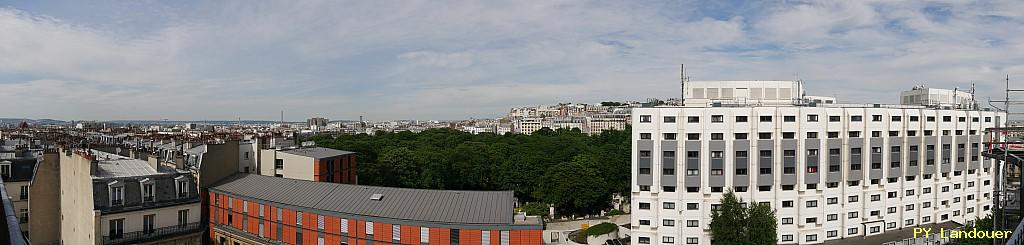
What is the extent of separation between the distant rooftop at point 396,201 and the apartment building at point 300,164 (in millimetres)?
7794

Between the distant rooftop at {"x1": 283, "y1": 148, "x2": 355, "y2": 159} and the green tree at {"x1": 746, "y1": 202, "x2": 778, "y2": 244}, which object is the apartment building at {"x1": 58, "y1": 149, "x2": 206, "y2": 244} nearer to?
the distant rooftop at {"x1": 283, "y1": 148, "x2": 355, "y2": 159}

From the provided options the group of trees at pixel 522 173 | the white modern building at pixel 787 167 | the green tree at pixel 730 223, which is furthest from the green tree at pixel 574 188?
the green tree at pixel 730 223

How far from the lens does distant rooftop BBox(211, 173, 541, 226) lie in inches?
1131

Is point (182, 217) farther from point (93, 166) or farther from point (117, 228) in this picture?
point (93, 166)

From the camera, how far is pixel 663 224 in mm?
39844

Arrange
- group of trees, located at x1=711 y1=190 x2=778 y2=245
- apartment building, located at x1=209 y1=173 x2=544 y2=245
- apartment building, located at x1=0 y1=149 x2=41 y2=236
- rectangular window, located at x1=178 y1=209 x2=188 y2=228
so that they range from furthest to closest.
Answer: apartment building, located at x1=0 y1=149 x2=41 y2=236 < rectangular window, located at x1=178 y1=209 x2=188 y2=228 < group of trees, located at x1=711 y1=190 x2=778 y2=245 < apartment building, located at x1=209 y1=173 x2=544 y2=245

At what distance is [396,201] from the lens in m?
31.2

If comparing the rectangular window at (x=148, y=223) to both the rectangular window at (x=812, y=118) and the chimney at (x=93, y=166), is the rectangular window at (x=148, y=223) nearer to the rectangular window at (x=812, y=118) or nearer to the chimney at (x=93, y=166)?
the chimney at (x=93, y=166)

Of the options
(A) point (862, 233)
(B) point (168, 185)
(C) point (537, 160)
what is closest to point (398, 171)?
(C) point (537, 160)

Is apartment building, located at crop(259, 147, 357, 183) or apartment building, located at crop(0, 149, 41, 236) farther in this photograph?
apartment building, located at crop(259, 147, 357, 183)

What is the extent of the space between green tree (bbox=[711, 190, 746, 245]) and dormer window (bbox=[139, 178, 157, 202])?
3443 cm

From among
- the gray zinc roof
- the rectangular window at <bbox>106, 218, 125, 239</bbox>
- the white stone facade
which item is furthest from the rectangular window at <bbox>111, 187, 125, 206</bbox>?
the white stone facade

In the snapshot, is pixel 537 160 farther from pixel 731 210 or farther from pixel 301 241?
pixel 301 241

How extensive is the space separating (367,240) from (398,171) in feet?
102
